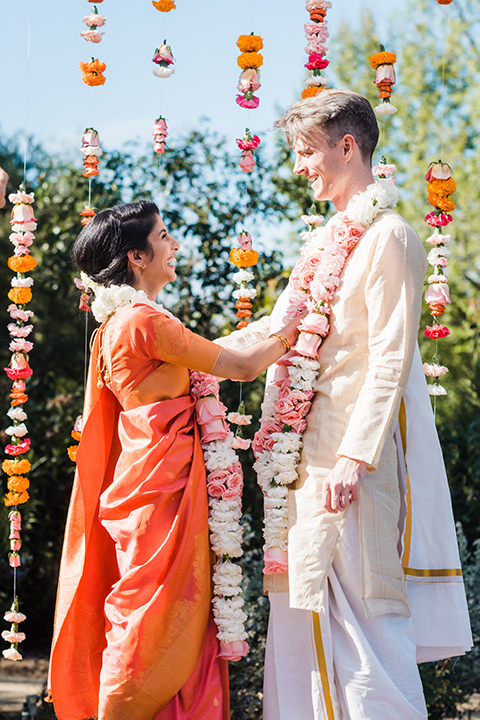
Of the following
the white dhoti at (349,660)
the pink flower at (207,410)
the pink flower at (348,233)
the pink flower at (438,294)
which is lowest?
the white dhoti at (349,660)

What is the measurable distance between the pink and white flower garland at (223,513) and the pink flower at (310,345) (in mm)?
340

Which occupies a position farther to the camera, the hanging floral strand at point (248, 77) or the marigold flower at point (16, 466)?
the marigold flower at point (16, 466)

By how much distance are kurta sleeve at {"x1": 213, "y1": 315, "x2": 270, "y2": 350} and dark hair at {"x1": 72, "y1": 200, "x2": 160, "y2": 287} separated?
460mm

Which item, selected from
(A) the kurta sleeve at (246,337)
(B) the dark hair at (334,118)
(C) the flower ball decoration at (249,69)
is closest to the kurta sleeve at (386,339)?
(B) the dark hair at (334,118)

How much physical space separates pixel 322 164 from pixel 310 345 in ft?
1.97

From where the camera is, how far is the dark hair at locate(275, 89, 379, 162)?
8.79ft

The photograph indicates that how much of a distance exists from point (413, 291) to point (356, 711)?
4.24ft

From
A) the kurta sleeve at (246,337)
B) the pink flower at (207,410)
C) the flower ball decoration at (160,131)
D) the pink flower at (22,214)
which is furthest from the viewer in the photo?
the pink flower at (22,214)

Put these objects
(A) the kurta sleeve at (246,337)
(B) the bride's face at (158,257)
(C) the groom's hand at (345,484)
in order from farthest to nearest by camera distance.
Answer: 1. (A) the kurta sleeve at (246,337)
2. (B) the bride's face at (158,257)
3. (C) the groom's hand at (345,484)

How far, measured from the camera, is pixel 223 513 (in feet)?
8.86

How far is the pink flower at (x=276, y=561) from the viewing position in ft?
8.80

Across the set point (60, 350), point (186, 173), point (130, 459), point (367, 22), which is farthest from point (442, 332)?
point (367, 22)

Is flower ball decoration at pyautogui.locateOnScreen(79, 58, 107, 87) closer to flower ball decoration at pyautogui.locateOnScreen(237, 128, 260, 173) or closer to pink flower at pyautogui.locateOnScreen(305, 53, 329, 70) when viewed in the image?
flower ball decoration at pyautogui.locateOnScreen(237, 128, 260, 173)

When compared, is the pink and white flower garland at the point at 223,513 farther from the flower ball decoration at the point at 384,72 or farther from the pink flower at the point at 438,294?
the flower ball decoration at the point at 384,72
